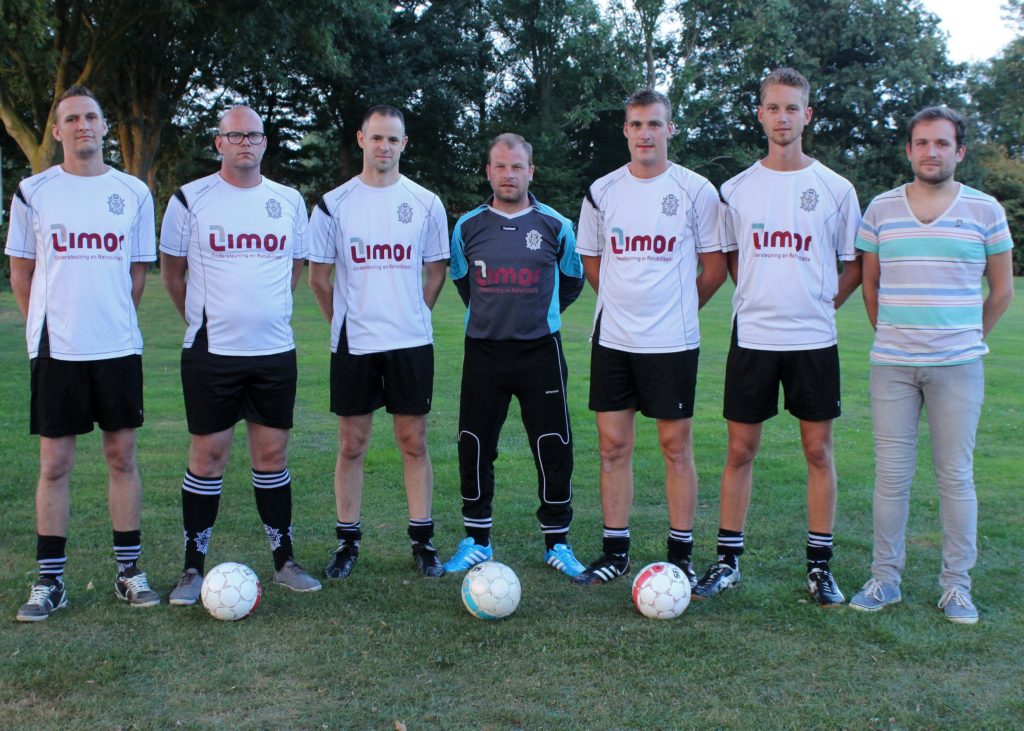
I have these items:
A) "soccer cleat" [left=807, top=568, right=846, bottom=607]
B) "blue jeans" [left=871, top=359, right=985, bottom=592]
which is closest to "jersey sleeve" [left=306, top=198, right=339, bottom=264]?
"blue jeans" [left=871, top=359, right=985, bottom=592]

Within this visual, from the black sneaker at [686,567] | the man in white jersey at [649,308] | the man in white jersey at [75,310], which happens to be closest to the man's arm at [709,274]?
the man in white jersey at [649,308]

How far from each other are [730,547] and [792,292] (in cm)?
134

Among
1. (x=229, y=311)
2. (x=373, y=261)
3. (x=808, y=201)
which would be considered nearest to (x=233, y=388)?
(x=229, y=311)

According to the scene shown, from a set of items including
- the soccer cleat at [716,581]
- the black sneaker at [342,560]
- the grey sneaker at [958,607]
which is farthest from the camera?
the black sneaker at [342,560]

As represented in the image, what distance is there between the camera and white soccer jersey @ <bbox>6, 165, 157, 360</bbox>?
14.6 ft

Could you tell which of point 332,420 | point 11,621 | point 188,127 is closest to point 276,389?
point 11,621

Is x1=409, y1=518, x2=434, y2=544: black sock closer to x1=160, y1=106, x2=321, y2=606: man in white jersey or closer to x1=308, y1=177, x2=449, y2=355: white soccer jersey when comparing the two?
x1=160, y1=106, x2=321, y2=606: man in white jersey

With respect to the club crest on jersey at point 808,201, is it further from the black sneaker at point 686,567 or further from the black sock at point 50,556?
the black sock at point 50,556

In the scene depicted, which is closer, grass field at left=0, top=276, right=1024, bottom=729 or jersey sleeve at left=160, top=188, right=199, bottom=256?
grass field at left=0, top=276, right=1024, bottom=729

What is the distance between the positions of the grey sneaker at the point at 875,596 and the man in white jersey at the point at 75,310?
11.0 ft

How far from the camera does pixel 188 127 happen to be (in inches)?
1328

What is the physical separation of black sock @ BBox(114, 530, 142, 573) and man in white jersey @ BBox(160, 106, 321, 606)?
0.82 ft

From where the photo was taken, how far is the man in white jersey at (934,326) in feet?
14.3

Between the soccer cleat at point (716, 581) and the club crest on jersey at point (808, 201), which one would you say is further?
the soccer cleat at point (716, 581)
